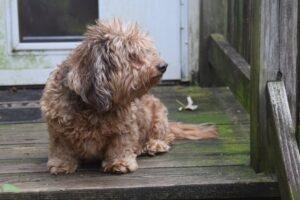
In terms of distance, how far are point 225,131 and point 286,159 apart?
1209mm

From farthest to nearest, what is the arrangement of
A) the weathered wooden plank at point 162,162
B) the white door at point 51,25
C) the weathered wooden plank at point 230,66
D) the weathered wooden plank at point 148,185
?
the white door at point 51,25 < the weathered wooden plank at point 230,66 < the weathered wooden plank at point 162,162 < the weathered wooden plank at point 148,185

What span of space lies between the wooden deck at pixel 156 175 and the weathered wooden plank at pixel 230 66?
0.82 feet

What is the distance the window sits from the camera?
5355 millimetres

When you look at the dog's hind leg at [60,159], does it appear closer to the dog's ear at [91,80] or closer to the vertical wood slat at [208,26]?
the dog's ear at [91,80]

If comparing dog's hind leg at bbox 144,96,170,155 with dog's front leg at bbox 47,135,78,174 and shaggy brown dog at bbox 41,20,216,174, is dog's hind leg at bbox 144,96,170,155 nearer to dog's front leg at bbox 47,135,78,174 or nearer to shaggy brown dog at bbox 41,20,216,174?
shaggy brown dog at bbox 41,20,216,174

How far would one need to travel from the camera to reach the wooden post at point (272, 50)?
3.31 m

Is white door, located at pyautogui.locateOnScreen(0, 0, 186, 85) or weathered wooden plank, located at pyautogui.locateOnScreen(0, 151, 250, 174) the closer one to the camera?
weathered wooden plank, located at pyautogui.locateOnScreen(0, 151, 250, 174)

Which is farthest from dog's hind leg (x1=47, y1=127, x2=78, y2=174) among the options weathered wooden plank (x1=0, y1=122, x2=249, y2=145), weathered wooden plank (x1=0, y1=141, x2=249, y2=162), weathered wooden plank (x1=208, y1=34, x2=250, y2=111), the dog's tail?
weathered wooden plank (x1=208, y1=34, x2=250, y2=111)

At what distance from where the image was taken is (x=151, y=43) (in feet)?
12.0

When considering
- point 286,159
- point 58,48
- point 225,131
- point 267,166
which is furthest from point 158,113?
point 58,48

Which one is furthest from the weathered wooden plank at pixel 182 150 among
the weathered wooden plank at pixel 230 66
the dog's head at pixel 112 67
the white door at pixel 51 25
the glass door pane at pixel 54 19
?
the glass door pane at pixel 54 19

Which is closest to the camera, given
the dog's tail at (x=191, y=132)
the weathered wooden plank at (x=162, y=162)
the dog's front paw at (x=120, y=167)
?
the dog's front paw at (x=120, y=167)

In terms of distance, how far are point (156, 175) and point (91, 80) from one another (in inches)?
22.6

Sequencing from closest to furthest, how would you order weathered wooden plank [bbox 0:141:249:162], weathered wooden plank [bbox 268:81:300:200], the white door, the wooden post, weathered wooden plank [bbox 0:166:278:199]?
weathered wooden plank [bbox 268:81:300:200] < the wooden post < weathered wooden plank [bbox 0:166:278:199] < weathered wooden plank [bbox 0:141:249:162] < the white door
